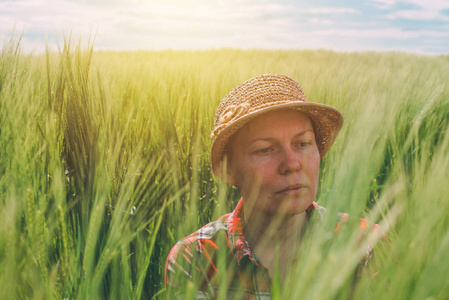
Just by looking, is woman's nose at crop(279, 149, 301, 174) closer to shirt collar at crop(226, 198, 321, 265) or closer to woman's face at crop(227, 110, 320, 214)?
woman's face at crop(227, 110, 320, 214)

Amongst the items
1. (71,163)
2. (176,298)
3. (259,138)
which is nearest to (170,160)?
(71,163)

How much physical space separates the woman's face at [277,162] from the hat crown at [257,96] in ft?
0.12

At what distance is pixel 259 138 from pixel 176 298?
0.45m

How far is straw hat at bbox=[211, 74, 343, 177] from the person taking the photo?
91cm

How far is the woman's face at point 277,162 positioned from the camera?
815mm

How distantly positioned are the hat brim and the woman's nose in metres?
0.11

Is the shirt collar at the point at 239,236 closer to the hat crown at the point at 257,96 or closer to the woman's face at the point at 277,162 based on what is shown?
the woman's face at the point at 277,162

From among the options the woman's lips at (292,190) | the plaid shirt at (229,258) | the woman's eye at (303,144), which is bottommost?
the plaid shirt at (229,258)

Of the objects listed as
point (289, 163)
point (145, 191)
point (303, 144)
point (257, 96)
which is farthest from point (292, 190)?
point (145, 191)

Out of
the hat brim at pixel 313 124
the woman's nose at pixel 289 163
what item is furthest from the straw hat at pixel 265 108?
the woman's nose at pixel 289 163

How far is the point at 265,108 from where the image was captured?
2.81ft

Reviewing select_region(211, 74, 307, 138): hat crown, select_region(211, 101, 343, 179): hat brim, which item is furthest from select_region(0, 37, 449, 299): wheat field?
select_region(211, 74, 307, 138): hat crown

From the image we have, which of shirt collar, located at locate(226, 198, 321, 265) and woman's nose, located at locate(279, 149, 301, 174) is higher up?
woman's nose, located at locate(279, 149, 301, 174)

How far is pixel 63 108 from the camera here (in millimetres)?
1244
